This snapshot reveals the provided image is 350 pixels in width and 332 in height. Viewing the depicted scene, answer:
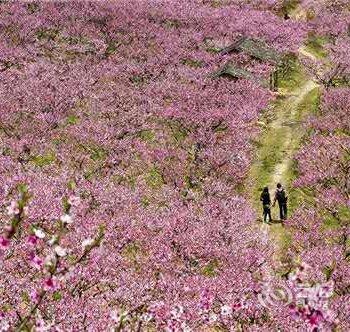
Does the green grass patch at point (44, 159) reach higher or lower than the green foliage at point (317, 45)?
higher

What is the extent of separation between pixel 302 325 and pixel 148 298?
4925 mm

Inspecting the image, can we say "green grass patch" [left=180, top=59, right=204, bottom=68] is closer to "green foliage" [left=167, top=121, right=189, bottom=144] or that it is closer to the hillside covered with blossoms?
the hillside covered with blossoms

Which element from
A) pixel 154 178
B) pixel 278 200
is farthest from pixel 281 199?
pixel 154 178

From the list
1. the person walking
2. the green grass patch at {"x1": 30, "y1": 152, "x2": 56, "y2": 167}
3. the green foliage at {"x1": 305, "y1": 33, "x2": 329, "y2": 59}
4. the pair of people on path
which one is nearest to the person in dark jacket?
the pair of people on path

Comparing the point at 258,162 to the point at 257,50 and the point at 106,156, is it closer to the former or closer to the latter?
the point at 106,156

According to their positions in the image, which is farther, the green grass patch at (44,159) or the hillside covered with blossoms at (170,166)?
the green grass patch at (44,159)

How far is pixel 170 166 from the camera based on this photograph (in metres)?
38.8

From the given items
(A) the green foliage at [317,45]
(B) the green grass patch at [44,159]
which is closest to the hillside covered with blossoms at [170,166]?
(B) the green grass patch at [44,159]

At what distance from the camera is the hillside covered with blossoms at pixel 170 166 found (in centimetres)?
1816

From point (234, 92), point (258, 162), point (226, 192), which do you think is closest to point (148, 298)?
point (226, 192)

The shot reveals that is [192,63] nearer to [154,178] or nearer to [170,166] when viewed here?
[170,166]

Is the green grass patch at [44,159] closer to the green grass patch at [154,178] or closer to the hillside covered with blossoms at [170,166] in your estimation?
the hillside covered with blossoms at [170,166]

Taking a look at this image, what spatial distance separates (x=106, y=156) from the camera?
38406 mm

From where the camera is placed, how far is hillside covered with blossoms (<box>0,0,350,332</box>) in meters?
18.2
